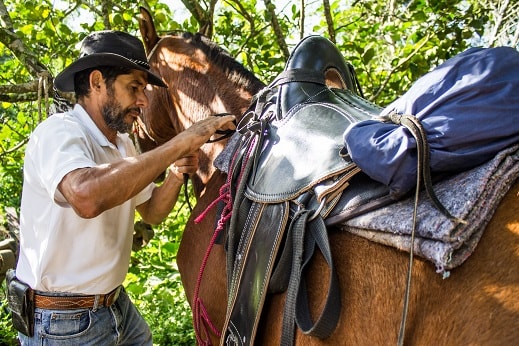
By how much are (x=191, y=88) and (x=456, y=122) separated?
5.39 ft

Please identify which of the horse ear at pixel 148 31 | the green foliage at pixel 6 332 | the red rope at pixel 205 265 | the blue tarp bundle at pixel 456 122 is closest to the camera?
the blue tarp bundle at pixel 456 122

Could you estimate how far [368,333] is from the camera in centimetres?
132

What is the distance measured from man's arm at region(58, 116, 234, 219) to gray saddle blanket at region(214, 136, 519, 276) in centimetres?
89

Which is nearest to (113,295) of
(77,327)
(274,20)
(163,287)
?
(77,327)

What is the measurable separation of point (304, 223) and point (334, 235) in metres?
0.10

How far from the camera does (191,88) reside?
259 centimetres

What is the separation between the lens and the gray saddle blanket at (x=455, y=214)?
44.6 inches

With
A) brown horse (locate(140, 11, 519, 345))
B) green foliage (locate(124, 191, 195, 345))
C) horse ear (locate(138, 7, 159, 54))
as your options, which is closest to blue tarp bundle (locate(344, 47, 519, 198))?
brown horse (locate(140, 11, 519, 345))

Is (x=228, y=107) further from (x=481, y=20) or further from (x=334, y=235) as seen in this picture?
(x=481, y=20)

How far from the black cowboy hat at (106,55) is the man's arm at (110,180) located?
0.49 m

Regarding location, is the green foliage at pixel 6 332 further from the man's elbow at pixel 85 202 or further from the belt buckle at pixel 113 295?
the man's elbow at pixel 85 202

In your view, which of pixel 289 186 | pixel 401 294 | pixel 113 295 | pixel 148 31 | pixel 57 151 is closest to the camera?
pixel 401 294

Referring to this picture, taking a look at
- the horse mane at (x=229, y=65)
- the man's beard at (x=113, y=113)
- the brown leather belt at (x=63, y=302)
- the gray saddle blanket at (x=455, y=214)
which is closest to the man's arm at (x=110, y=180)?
the man's beard at (x=113, y=113)

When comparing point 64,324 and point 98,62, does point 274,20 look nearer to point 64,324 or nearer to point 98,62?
point 98,62
